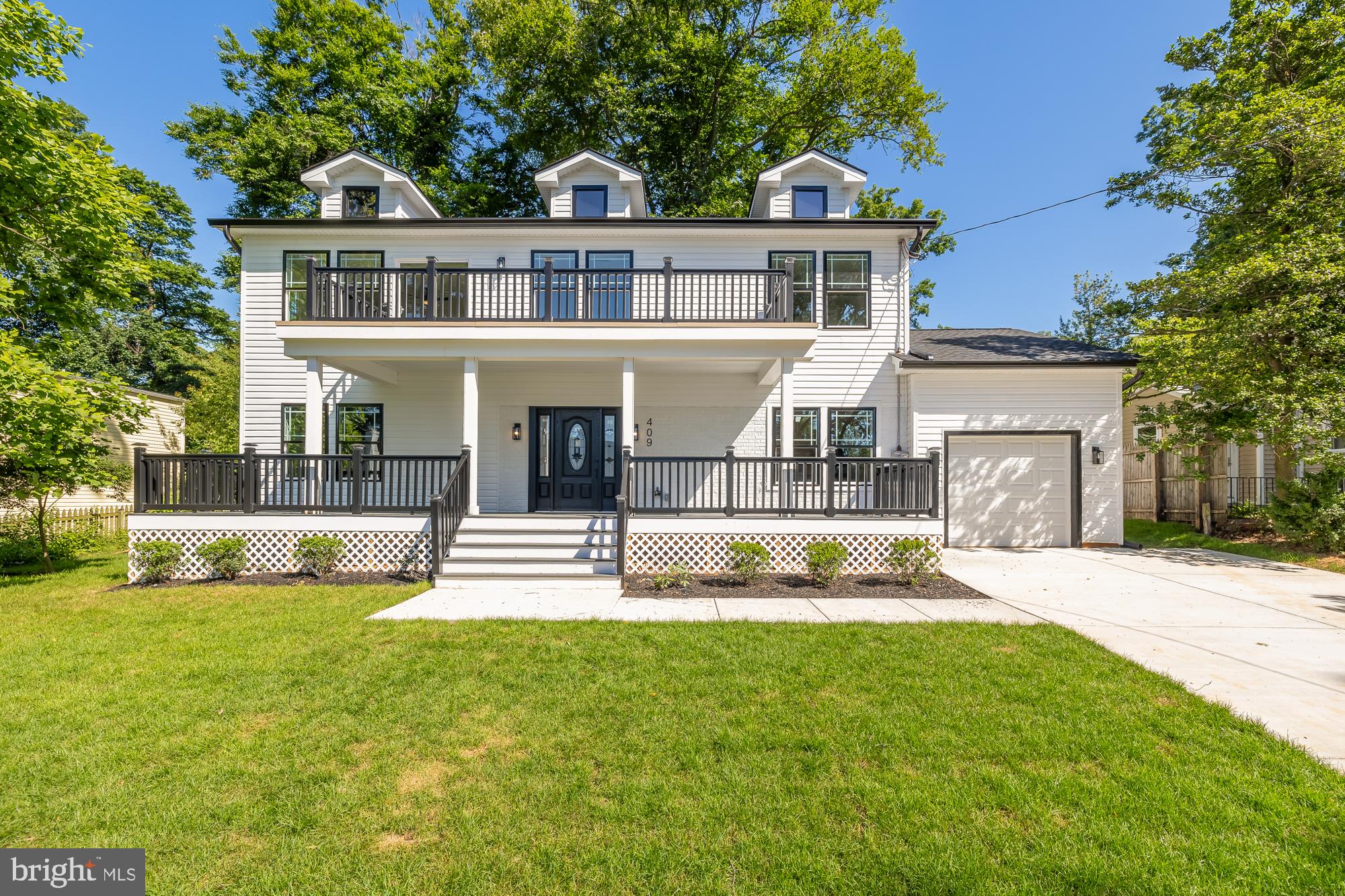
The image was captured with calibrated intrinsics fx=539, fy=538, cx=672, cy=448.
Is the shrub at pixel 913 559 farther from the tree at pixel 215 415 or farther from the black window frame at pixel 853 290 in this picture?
the tree at pixel 215 415

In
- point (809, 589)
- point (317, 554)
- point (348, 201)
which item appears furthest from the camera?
point (348, 201)

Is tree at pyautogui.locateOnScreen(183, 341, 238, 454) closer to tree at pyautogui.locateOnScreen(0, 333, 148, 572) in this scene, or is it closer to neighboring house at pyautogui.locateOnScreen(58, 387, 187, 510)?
neighboring house at pyautogui.locateOnScreen(58, 387, 187, 510)

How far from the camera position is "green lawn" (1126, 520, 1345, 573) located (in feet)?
31.7

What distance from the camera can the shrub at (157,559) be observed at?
8289 mm

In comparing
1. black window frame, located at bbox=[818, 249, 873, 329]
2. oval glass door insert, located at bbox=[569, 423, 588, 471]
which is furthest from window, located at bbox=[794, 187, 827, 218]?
oval glass door insert, located at bbox=[569, 423, 588, 471]

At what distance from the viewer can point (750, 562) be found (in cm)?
814

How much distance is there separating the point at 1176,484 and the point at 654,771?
18684mm

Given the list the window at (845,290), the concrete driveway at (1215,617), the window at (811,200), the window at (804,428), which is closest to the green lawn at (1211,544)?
the concrete driveway at (1215,617)

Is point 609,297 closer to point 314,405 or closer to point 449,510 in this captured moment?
point 449,510

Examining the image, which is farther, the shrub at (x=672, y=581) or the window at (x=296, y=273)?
the window at (x=296, y=273)

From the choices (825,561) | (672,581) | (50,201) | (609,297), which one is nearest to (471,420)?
(609,297)

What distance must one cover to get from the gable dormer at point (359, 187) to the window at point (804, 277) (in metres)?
8.90

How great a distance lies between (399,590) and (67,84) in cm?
1216

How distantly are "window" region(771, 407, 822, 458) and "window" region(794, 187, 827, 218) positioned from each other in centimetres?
475
